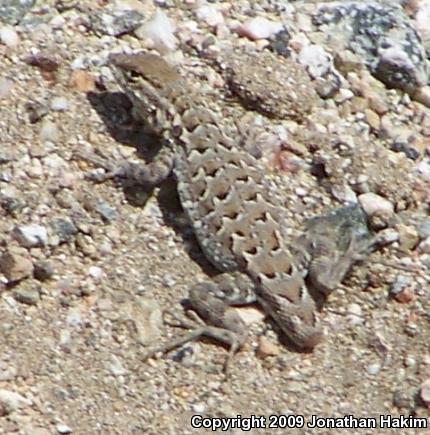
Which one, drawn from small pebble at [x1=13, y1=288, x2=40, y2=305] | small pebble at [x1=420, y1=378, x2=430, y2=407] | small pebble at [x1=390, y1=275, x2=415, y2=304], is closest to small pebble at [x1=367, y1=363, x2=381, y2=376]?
small pebble at [x1=420, y1=378, x2=430, y2=407]

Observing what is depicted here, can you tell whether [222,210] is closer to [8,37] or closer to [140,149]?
[140,149]

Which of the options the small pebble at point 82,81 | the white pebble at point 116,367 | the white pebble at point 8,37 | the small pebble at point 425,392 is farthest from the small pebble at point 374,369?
the white pebble at point 8,37

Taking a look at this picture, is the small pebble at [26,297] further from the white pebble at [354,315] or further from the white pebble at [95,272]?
the white pebble at [354,315]

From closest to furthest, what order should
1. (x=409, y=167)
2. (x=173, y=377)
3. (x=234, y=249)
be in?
(x=173, y=377) → (x=234, y=249) → (x=409, y=167)

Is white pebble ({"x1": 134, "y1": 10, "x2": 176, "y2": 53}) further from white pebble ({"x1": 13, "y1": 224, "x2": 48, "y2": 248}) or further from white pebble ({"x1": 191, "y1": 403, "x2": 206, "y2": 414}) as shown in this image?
white pebble ({"x1": 191, "y1": 403, "x2": 206, "y2": 414})

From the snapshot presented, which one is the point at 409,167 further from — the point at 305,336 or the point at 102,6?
the point at 102,6

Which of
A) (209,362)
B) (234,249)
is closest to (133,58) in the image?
(234,249)
